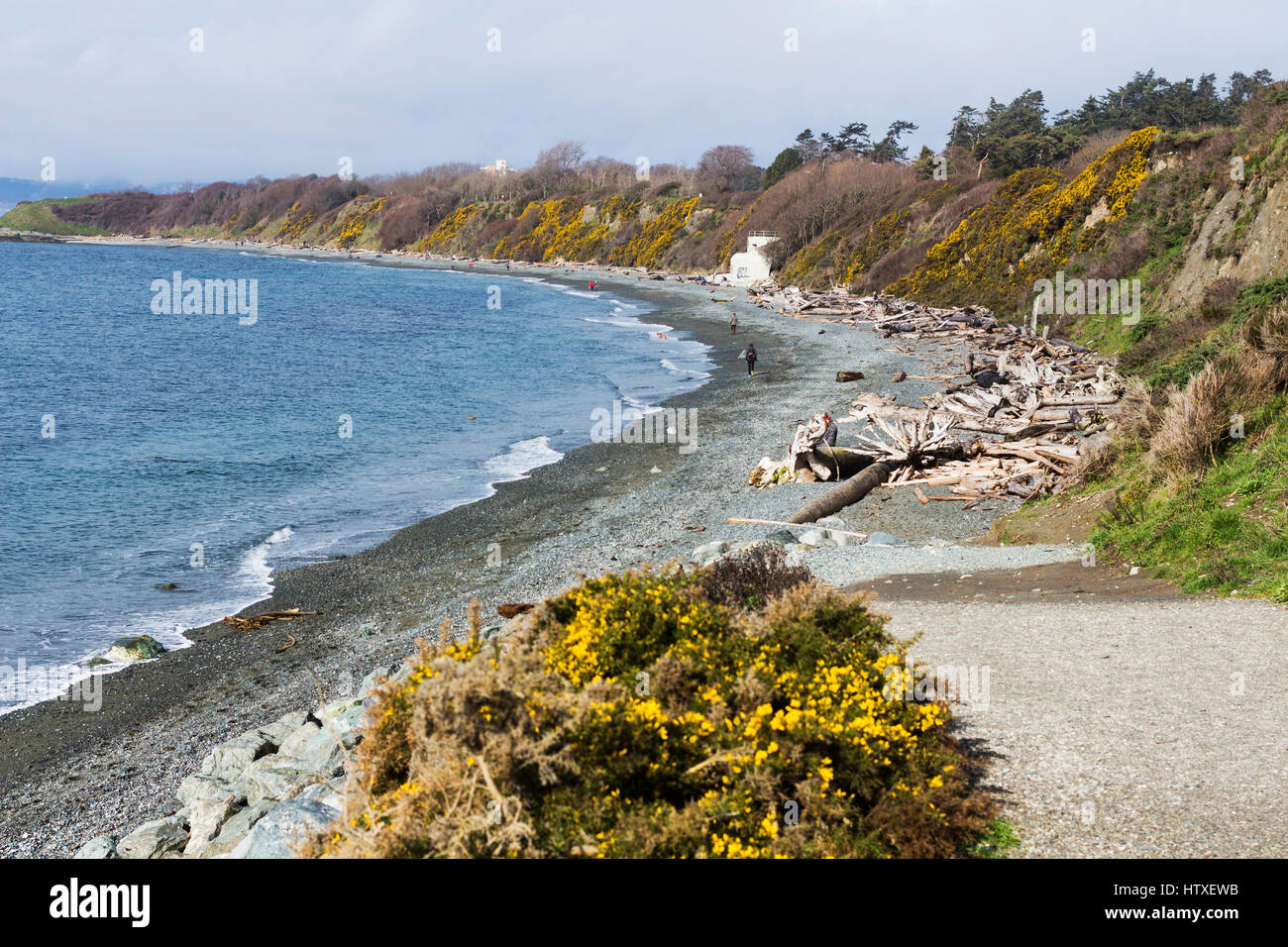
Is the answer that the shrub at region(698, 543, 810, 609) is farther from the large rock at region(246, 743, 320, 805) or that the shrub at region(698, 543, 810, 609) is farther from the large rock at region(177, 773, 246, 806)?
the large rock at region(177, 773, 246, 806)

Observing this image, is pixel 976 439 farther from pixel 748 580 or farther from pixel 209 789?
pixel 209 789

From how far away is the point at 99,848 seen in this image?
8.64 metres

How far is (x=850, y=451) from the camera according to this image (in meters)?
20.3

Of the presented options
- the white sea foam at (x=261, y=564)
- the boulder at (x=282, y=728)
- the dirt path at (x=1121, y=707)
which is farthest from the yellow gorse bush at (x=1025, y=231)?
the boulder at (x=282, y=728)

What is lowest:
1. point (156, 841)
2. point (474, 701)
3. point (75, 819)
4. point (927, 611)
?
point (75, 819)

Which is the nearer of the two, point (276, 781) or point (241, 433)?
point (276, 781)

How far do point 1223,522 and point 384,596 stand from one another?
44.4ft

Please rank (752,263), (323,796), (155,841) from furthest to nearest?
(752,263) → (155,841) → (323,796)

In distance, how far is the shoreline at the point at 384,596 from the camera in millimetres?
11023

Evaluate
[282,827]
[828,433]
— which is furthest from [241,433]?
[282,827]

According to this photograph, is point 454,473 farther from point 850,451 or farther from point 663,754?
point 663,754

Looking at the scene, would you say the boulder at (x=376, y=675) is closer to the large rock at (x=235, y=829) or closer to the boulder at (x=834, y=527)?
the large rock at (x=235, y=829)
